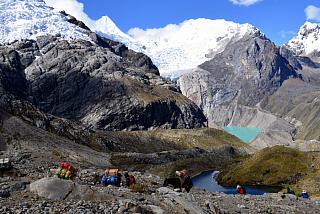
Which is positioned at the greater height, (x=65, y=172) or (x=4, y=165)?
(x=4, y=165)

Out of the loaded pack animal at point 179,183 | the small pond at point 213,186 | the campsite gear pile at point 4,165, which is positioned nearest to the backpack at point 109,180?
the loaded pack animal at point 179,183

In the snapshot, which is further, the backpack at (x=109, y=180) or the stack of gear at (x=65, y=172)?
the backpack at (x=109, y=180)

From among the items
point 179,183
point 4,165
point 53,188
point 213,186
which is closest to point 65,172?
point 4,165

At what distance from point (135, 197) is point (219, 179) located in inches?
5156

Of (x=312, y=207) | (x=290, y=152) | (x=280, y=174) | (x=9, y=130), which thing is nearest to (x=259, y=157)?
(x=290, y=152)

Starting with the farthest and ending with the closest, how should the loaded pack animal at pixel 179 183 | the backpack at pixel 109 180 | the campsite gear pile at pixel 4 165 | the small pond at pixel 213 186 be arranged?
the small pond at pixel 213 186 < the loaded pack animal at pixel 179 183 < the backpack at pixel 109 180 < the campsite gear pile at pixel 4 165

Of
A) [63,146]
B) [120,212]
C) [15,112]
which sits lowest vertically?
[120,212]

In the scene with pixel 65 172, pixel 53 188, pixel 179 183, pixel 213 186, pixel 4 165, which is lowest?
pixel 53 188

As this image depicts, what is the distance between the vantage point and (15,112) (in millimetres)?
189250

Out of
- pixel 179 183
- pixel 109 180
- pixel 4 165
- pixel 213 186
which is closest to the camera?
pixel 4 165

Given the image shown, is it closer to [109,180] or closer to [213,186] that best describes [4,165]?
[109,180]

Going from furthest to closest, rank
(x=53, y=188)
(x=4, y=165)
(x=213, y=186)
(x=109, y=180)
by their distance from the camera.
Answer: (x=213, y=186) → (x=109, y=180) → (x=4, y=165) → (x=53, y=188)

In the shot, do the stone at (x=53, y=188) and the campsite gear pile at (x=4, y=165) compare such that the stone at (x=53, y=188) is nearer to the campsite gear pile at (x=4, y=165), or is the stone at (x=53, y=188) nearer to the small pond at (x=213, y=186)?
the campsite gear pile at (x=4, y=165)

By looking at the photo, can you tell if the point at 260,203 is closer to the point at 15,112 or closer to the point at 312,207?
the point at 312,207
